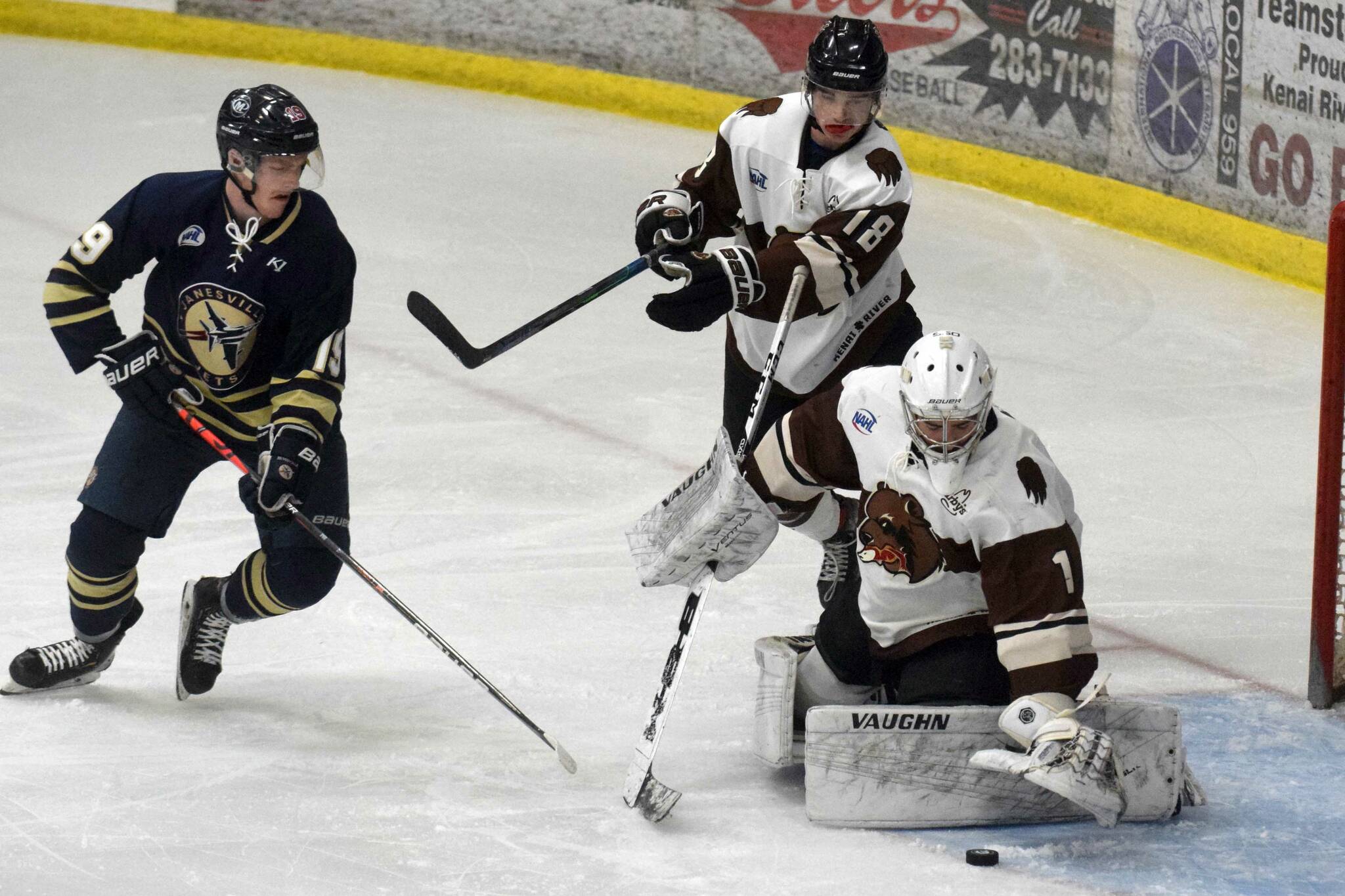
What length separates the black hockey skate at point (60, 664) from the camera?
12.1ft

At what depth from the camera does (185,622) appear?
3.68m

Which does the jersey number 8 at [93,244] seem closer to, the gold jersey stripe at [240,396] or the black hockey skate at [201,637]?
the gold jersey stripe at [240,396]

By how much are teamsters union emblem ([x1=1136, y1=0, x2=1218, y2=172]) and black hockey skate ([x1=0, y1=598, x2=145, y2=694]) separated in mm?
4211

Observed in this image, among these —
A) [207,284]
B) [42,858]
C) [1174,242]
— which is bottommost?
[1174,242]

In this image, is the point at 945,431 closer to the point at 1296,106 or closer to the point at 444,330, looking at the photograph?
the point at 444,330

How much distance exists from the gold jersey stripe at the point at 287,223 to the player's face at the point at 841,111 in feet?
2.97

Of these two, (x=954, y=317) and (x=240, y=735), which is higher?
(x=240, y=735)

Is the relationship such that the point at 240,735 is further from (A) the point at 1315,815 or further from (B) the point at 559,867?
(A) the point at 1315,815

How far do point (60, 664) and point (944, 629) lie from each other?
1.59 meters

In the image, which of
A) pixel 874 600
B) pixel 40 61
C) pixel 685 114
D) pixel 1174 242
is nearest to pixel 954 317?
pixel 1174 242

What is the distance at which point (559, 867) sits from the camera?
122 inches

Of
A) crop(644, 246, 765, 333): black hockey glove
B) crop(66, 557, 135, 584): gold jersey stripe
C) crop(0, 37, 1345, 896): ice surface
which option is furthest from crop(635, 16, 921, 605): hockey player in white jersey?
crop(66, 557, 135, 584): gold jersey stripe

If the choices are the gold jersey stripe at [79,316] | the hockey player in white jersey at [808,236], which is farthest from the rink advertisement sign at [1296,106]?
the gold jersey stripe at [79,316]

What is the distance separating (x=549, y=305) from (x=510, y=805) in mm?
3058
